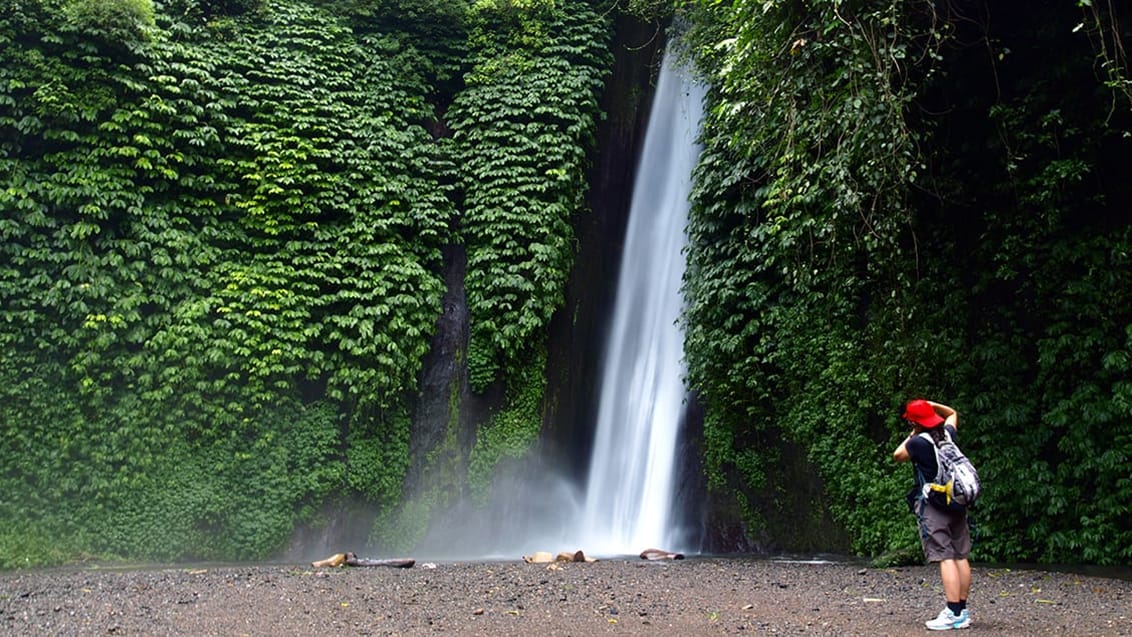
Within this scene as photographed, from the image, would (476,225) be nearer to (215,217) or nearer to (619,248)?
(619,248)

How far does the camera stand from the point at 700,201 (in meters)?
12.1

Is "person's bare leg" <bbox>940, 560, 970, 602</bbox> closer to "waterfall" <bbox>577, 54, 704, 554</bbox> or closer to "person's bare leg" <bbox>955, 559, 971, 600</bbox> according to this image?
"person's bare leg" <bbox>955, 559, 971, 600</bbox>

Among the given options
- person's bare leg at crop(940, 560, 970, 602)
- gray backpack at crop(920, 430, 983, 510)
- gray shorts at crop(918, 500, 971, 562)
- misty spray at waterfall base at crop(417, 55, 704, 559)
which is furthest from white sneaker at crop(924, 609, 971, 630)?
misty spray at waterfall base at crop(417, 55, 704, 559)

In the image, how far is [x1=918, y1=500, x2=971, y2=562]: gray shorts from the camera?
17.0 feet

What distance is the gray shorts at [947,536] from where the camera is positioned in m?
5.19

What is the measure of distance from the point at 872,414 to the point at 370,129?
8551 millimetres

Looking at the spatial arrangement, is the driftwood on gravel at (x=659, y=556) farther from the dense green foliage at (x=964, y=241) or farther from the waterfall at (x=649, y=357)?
the dense green foliage at (x=964, y=241)

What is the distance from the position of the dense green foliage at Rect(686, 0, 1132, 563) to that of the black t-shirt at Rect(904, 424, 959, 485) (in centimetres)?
280

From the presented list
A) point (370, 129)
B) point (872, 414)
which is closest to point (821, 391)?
point (872, 414)

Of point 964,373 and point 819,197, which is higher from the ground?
point 819,197

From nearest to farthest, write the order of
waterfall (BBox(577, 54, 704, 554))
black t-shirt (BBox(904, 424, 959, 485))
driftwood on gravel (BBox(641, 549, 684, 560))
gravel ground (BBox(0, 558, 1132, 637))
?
black t-shirt (BBox(904, 424, 959, 485)) → gravel ground (BBox(0, 558, 1132, 637)) → driftwood on gravel (BBox(641, 549, 684, 560)) → waterfall (BBox(577, 54, 704, 554))

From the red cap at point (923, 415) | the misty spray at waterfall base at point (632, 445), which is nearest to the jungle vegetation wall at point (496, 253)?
the misty spray at waterfall base at point (632, 445)

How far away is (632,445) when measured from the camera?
12.8 meters

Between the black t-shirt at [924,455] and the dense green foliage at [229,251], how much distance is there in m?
8.11
